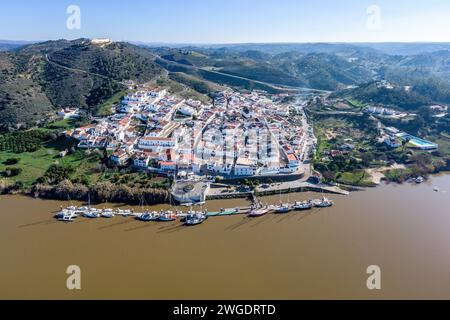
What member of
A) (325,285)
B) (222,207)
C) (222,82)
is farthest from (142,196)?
(222,82)

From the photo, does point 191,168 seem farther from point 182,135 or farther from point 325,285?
point 325,285

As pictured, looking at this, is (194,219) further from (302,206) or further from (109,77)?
(109,77)

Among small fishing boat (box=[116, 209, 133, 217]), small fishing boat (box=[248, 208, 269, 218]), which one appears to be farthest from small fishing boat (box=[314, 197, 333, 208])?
small fishing boat (box=[116, 209, 133, 217])

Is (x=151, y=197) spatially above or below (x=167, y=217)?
above

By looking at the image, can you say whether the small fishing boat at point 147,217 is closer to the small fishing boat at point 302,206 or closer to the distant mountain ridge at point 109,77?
the small fishing boat at point 302,206

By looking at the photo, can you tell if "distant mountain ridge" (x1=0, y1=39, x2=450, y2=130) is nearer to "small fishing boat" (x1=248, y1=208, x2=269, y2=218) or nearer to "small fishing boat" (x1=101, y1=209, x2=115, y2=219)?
"small fishing boat" (x1=101, y1=209, x2=115, y2=219)

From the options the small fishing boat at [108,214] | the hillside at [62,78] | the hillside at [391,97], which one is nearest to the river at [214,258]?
the small fishing boat at [108,214]

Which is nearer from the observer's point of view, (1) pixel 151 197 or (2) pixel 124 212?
(2) pixel 124 212

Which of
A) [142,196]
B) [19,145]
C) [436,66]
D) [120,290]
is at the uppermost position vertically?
[436,66]

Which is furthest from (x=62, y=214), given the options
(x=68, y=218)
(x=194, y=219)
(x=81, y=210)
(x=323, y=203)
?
(x=323, y=203)
